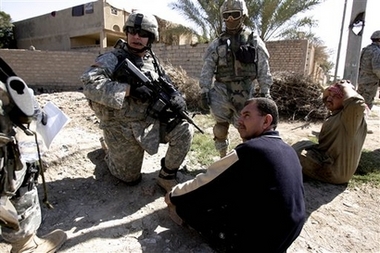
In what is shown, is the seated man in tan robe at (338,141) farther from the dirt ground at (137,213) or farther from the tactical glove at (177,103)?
the tactical glove at (177,103)

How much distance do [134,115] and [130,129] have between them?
0.45ft

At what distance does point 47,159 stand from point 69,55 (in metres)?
10.1

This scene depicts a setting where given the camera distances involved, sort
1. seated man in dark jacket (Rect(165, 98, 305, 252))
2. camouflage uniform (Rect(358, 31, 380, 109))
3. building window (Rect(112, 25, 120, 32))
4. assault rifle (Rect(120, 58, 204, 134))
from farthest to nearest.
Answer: building window (Rect(112, 25, 120, 32)), camouflage uniform (Rect(358, 31, 380, 109)), assault rifle (Rect(120, 58, 204, 134)), seated man in dark jacket (Rect(165, 98, 305, 252))

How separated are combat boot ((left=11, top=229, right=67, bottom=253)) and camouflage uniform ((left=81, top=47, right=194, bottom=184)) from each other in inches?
32.7

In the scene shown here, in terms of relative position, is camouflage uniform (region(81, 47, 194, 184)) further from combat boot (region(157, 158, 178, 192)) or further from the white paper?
the white paper

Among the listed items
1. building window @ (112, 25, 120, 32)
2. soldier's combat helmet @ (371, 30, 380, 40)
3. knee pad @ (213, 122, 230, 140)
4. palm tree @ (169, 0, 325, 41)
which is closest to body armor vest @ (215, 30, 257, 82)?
knee pad @ (213, 122, 230, 140)

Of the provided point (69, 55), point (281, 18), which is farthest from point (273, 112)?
point (69, 55)

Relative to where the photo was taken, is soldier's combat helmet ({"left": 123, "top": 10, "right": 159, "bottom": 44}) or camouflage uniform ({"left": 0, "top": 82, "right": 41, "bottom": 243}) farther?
soldier's combat helmet ({"left": 123, "top": 10, "right": 159, "bottom": 44})

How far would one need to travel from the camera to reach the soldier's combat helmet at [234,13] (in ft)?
10.1

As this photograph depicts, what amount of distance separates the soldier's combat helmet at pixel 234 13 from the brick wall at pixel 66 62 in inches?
324

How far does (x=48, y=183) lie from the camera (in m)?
2.85

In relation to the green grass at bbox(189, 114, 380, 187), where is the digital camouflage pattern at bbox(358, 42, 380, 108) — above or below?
above

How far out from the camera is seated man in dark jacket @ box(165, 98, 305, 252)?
151 centimetres

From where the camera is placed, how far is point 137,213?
2.44 meters
